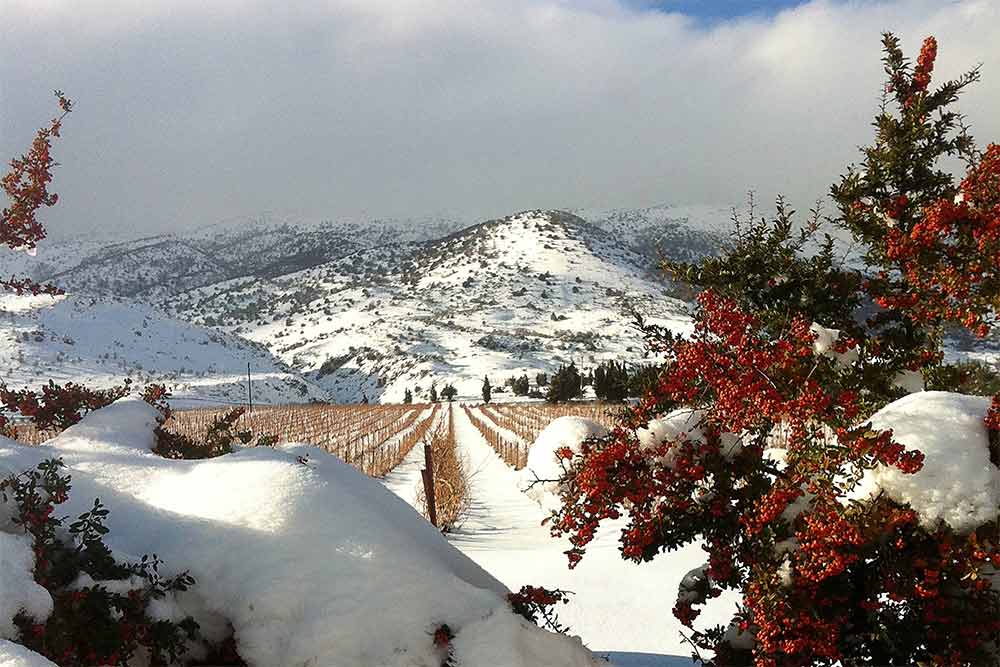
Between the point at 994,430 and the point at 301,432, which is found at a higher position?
the point at 994,430

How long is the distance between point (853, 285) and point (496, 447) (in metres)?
20.0

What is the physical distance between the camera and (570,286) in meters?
121

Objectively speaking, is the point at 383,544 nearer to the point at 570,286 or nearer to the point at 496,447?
the point at 496,447

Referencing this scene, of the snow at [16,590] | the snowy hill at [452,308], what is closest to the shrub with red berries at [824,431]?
the snow at [16,590]

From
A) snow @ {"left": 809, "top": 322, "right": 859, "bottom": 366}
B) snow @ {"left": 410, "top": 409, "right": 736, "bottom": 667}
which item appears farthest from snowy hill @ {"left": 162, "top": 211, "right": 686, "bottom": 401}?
snow @ {"left": 809, "top": 322, "right": 859, "bottom": 366}

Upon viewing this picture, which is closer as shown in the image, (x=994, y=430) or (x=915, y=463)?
(x=915, y=463)

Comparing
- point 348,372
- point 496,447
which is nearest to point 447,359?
point 348,372

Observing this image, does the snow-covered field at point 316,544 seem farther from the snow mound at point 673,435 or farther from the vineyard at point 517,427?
the vineyard at point 517,427

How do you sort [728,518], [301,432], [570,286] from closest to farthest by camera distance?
[728,518]
[301,432]
[570,286]

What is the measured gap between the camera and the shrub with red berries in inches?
132

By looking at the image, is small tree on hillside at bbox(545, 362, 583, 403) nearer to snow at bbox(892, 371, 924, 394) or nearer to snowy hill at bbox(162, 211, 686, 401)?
snowy hill at bbox(162, 211, 686, 401)

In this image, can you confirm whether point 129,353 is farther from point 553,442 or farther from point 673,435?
point 673,435

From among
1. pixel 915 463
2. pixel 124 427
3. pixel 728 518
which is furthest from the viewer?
pixel 124 427

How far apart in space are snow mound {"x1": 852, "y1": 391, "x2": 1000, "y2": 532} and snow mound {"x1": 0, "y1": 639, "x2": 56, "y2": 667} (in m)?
3.95
